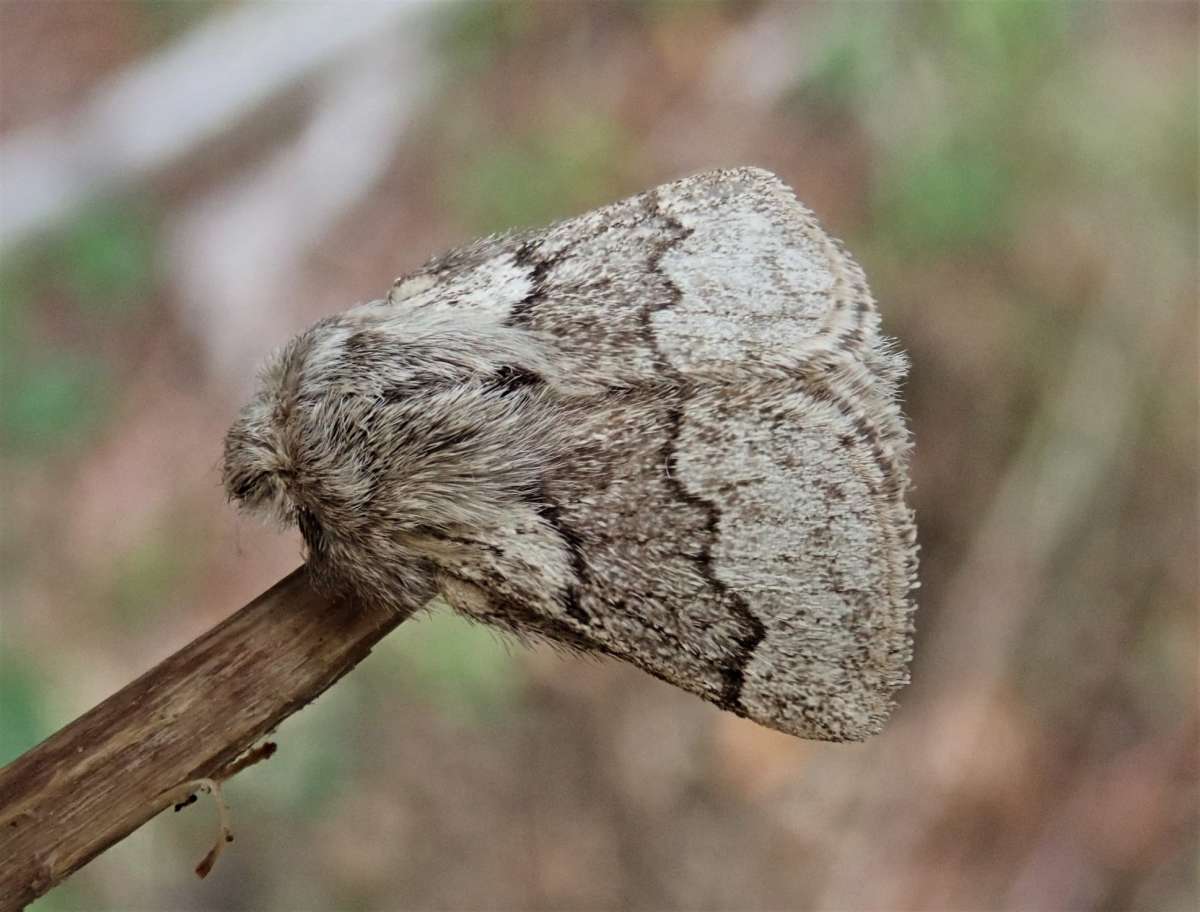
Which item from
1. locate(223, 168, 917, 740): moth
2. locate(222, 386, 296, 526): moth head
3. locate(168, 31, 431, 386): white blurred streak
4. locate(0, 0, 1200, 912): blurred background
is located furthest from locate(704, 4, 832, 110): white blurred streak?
locate(222, 386, 296, 526): moth head

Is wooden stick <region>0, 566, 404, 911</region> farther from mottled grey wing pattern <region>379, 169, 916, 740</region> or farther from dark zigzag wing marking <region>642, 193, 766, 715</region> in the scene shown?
dark zigzag wing marking <region>642, 193, 766, 715</region>

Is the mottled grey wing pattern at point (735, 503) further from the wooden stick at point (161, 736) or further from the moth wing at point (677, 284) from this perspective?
the wooden stick at point (161, 736)

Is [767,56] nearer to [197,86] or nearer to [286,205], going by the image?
[286,205]

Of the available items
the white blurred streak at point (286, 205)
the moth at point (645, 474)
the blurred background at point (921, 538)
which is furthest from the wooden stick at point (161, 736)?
the white blurred streak at point (286, 205)

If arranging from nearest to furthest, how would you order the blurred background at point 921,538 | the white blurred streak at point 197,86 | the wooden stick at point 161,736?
the wooden stick at point 161,736
the blurred background at point 921,538
the white blurred streak at point 197,86

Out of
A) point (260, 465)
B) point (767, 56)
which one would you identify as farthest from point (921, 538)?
point (260, 465)

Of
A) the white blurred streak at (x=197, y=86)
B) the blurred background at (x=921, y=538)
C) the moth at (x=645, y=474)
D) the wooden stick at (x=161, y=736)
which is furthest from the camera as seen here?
the white blurred streak at (x=197, y=86)
